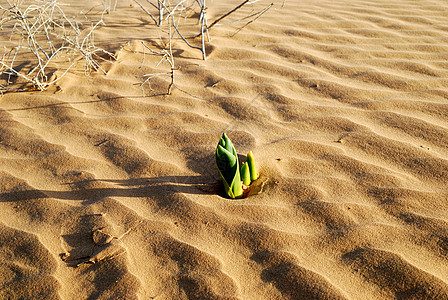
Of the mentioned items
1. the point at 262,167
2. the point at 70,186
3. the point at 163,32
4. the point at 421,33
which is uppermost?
the point at 421,33

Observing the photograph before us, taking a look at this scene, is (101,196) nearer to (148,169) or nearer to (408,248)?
(148,169)

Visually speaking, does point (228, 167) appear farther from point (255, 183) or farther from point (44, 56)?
point (44, 56)

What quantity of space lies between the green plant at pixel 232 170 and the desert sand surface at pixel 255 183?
5 cm

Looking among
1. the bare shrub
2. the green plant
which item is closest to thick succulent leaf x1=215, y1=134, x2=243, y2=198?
the green plant

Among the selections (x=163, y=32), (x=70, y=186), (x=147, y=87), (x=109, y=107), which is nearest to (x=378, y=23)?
(x=163, y=32)

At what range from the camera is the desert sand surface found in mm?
1552

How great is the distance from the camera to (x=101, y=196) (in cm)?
198

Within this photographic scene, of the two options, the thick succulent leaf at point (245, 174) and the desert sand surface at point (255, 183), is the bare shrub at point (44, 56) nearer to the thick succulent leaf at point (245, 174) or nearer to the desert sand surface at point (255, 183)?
the desert sand surface at point (255, 183)

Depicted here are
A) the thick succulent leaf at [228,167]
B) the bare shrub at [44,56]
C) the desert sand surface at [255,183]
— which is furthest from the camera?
the bare shrub at [44,56]

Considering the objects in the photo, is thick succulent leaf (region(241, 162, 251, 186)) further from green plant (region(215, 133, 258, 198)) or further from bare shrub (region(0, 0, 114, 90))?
bare shrub (region(0, 0, 114, 90))

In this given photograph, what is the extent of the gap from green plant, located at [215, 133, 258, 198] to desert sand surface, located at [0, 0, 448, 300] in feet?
0.17

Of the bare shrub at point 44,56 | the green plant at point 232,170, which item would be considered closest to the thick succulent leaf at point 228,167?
the green plant at point 232,170

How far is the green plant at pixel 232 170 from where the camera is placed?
70.5 inches

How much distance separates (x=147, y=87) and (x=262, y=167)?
1231 millimetres
